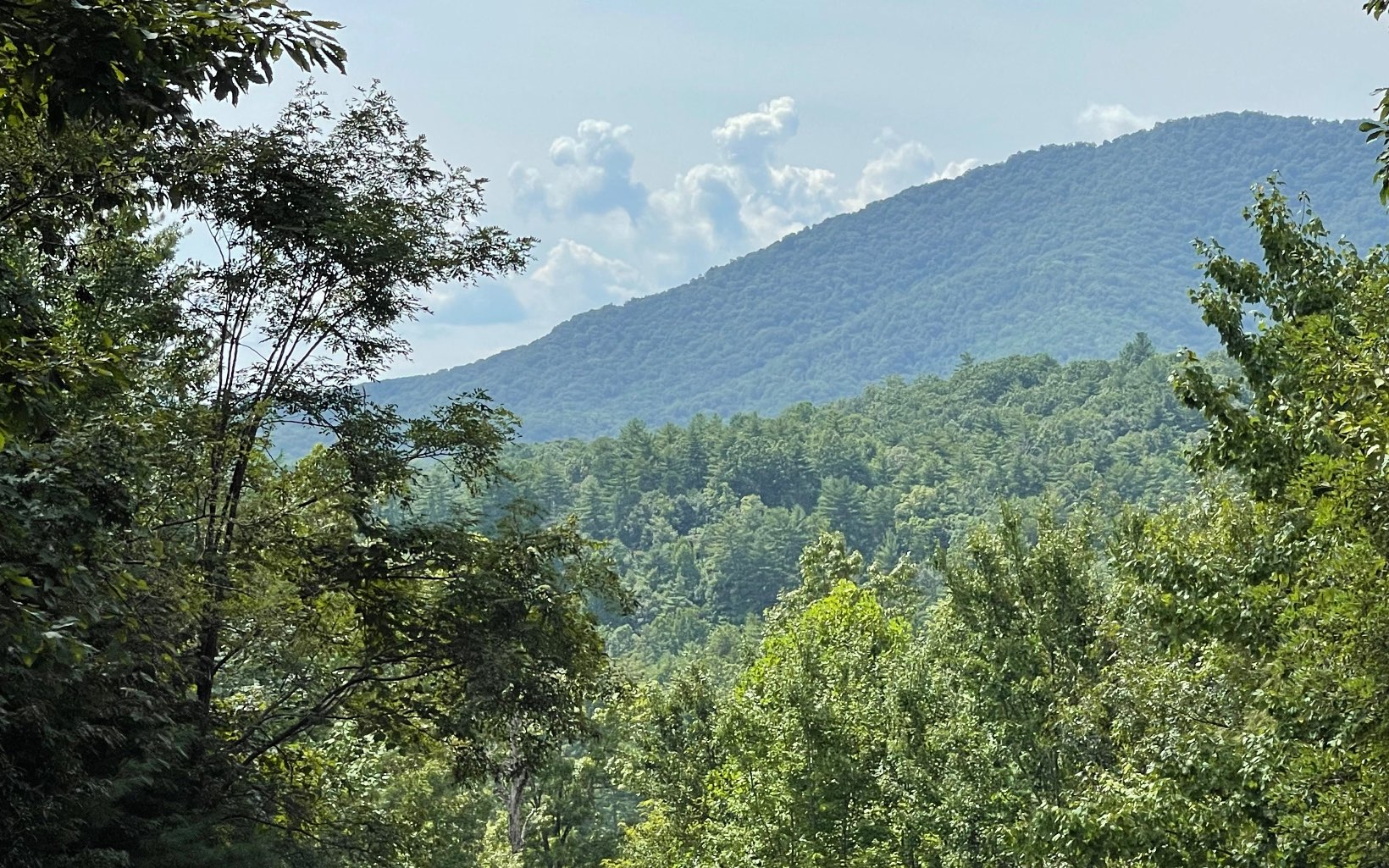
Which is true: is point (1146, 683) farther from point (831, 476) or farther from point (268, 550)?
point (831, 476)

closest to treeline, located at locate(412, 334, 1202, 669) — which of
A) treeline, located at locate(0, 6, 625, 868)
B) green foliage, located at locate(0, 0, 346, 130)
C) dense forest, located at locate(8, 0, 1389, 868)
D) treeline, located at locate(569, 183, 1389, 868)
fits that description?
treeline, located at locate(569, 183, 1389, 868)

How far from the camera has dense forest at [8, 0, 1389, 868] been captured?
21.1 ft

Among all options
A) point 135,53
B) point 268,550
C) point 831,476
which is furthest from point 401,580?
point 831,476

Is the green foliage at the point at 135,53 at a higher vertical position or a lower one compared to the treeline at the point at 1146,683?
higher

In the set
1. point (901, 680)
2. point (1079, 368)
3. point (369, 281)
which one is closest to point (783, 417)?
point (1079, 368)

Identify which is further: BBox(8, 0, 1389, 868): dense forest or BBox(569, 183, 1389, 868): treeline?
BBox(569, 183, 1389, 868): treeline

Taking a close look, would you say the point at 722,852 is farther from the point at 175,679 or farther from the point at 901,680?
the point at 175,679

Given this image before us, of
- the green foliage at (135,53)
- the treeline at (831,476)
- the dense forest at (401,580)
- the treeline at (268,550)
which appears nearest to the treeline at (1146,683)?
the dense forest at (401,580)

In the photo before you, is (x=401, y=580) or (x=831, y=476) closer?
(x=401, y=580)

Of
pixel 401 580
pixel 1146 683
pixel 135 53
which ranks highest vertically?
pixel 135 53

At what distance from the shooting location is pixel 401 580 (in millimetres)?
11836

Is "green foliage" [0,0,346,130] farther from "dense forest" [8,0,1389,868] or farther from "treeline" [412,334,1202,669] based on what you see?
"treeline" [412,334,1202,669]

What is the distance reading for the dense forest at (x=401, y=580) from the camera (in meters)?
6.44

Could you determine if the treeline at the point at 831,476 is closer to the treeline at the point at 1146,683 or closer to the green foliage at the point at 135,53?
the treeline at the point at 1146,683
